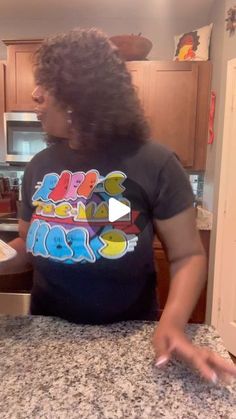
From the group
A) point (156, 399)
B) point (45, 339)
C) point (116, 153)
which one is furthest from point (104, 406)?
point (116, 153)

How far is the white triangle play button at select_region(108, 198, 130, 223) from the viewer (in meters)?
0.72

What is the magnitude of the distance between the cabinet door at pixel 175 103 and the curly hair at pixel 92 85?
1868 mm

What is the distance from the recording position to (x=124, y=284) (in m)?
0.73

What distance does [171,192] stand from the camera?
0.70 metres

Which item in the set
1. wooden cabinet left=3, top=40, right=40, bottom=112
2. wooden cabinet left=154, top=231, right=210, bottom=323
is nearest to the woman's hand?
wooden cabinet left=154, top=231, right=210, bottom=323

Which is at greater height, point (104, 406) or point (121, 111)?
point (121, 111)

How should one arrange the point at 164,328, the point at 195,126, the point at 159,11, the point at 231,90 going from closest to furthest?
the point at 164,328, the point at 231,90, the point at 195,126, the point at 159,11

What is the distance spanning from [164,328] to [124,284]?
0.16m

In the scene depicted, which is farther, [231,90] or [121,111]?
[231,90]

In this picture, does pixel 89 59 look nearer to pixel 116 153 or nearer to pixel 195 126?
pixel 116 153

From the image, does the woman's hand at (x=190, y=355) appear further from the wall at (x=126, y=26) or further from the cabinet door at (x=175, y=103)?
the wall at (x=126, y=26)

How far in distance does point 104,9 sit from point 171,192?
256 centimetres

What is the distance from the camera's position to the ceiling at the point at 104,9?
2.68 metres

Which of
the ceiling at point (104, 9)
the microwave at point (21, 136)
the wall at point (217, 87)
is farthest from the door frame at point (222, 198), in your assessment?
the microwave at point (21, 136)
